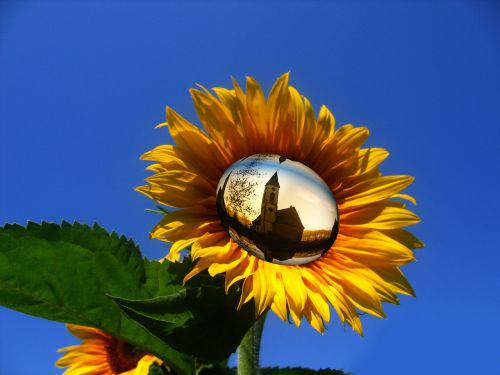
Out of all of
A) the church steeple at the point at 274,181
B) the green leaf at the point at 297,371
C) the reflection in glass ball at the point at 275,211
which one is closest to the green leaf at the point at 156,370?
the green leaf at the point at 297,371

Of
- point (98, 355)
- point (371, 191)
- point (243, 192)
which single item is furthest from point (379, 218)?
point (98, 355)

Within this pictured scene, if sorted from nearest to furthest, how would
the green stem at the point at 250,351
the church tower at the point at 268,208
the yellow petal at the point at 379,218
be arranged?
1. the church tower at the point at 268,208
2. the green stem at the point at 250,351
3. the yellow petal at the point at 379,218

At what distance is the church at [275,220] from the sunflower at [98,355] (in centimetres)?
109

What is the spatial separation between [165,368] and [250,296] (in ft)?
2.34

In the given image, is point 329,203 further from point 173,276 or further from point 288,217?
point 173,276

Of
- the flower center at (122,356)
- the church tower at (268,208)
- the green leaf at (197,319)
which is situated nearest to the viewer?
the green leaf at (197,319)

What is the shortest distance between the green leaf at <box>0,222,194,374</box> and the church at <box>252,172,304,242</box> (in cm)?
30

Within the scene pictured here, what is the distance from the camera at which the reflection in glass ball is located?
1433 millimetres

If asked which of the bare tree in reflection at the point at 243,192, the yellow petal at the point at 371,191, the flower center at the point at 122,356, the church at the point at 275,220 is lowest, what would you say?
the flower center at the point at 122,356

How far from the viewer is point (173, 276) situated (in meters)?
1.48

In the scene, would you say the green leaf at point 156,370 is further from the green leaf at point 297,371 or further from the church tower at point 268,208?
the church tower at point 268,208

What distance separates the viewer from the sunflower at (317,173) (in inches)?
58.9

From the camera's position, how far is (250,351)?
1557mm

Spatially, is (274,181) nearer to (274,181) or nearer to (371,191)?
(274,181)
